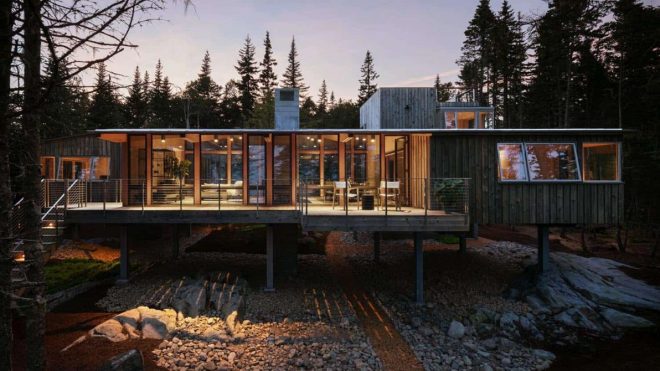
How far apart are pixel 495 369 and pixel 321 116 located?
3607cm

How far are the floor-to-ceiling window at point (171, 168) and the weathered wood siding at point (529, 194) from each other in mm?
8989

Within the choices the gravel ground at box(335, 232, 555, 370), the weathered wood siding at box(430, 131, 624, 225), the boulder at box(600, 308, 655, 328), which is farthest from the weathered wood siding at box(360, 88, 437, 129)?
the boulder at box(600, 308, 655, 328)

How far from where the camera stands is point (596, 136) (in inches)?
445

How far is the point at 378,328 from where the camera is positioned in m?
9.27

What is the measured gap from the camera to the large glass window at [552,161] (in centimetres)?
1124

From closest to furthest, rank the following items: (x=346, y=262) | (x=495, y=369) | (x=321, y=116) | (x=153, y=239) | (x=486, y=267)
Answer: (x=495, y=369) → (x=486, y=267) → (x=346, y=262) → (x=153, y=239) → (x=321, y=116)

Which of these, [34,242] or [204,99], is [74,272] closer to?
[34,242]

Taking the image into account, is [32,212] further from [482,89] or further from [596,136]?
[482,89]

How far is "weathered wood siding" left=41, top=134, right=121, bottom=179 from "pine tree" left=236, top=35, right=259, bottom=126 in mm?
23050

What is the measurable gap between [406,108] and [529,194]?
25.5ft

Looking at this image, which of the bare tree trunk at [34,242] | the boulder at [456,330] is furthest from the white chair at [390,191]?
the bare tree trunk at [34,242]

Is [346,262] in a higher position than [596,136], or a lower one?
lower

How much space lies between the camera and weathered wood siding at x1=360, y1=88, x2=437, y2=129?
17188 millimetres

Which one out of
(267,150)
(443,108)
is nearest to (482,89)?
(443,108)
